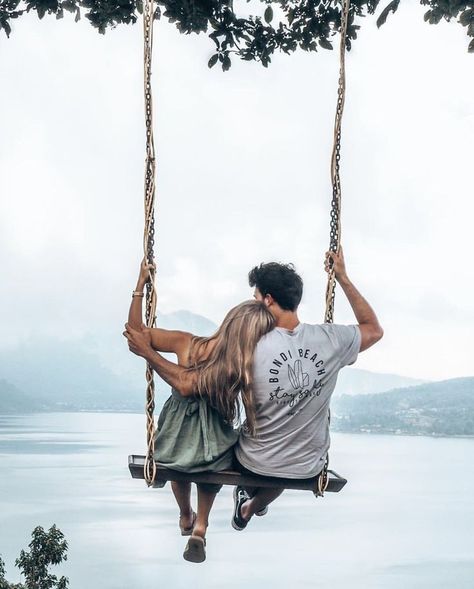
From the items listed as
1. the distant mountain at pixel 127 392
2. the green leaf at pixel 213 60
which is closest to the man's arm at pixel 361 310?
the green leaf at pixel 213 60

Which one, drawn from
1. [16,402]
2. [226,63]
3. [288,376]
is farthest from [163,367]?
[16,402]

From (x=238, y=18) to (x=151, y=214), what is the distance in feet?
8.82

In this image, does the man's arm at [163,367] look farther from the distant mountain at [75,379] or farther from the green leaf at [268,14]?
the distant mountain at [75,379]

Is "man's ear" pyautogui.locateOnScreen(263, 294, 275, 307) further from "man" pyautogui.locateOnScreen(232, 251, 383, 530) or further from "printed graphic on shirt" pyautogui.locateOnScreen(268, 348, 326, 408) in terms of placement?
"printed graphic on shirt" pyautogui.locateOnScreen(268, 348, 326, 408)

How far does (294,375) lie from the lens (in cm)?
379

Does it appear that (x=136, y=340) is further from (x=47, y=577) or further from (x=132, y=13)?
(x=47, y=577)

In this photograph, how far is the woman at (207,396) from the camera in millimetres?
3795

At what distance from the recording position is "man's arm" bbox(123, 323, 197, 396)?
384 cm

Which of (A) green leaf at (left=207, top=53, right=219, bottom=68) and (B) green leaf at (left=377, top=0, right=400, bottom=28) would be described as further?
(A) green leaf at (left=207, top=53, right=219, bottom=68)

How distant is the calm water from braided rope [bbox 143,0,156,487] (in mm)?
94155

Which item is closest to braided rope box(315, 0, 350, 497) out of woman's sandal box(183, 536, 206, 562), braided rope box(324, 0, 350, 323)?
braided rope box(324, 0, 350, 323)

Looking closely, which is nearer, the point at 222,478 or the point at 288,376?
the point at 288,376

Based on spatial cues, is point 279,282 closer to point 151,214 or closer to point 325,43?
point 151,214

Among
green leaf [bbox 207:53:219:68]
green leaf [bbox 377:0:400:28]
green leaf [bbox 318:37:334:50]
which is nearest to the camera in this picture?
green leaf [bbox 377:0:400:28]
